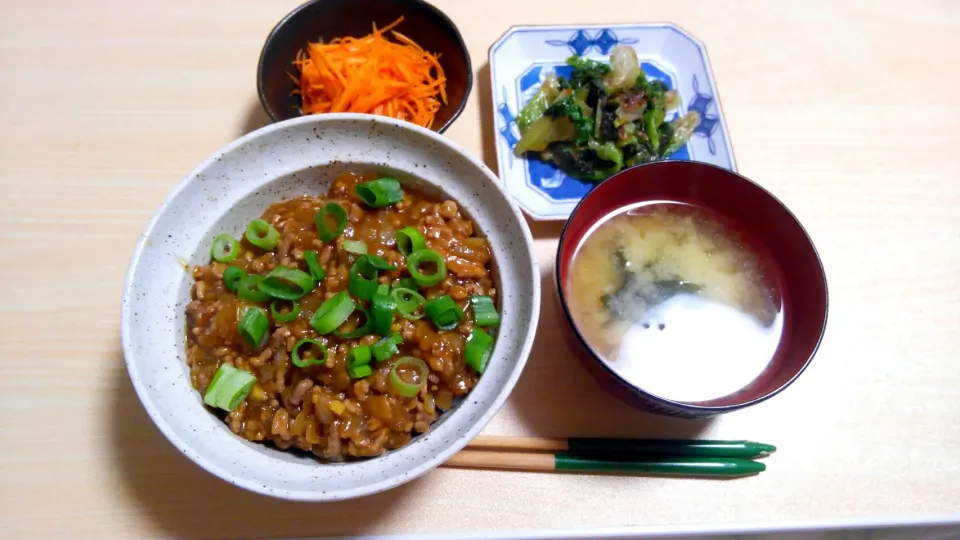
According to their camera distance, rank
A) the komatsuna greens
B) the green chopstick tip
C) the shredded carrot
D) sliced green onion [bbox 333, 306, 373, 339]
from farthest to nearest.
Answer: the komatsuna greens < the shredded carrot < the green chopstick tip < sliced green onion [bbox 333, 306, 373, 339]

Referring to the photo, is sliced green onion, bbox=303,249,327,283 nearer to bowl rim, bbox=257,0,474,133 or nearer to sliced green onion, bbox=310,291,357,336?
sliced green onion, bbox=310,291,357,336

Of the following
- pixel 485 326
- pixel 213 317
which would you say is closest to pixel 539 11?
pixel 485 326

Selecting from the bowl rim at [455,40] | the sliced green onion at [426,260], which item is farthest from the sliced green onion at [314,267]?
the bowl rim at [455,40]

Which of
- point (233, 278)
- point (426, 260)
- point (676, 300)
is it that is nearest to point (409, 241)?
point (426, 260)

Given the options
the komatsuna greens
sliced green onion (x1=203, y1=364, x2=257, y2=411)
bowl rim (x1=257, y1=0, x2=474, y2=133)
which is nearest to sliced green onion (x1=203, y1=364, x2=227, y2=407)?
sliced green onion (x1=203, y1=364, x2=257, y2=411)

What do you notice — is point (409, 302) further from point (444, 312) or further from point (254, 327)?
point (254, 327)

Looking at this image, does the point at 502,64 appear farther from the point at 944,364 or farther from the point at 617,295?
the point at 944,364
